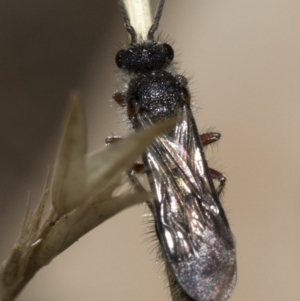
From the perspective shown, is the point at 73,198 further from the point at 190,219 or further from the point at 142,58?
the point at 142,58

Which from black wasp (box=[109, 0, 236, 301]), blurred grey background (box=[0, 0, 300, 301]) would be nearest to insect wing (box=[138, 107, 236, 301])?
black wasp (box=[109, 0, 236, 301])

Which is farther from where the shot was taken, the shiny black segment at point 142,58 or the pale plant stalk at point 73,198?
the shiny black segment at point 142,58

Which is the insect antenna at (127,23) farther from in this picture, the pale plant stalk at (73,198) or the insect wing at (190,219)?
the pale plant stalk at (73,198)

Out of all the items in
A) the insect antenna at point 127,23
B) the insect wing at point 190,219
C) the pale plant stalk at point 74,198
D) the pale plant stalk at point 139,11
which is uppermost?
the insect antenna at point 127,23

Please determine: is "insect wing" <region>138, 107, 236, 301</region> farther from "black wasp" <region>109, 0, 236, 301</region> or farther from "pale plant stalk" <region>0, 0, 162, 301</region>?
"pale plant stalk" <region>0, 0, 162, 301</region>

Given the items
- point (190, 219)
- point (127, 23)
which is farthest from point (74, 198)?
point (127, 23)

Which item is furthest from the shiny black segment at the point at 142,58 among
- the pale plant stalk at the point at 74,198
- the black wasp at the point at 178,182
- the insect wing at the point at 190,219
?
the pale plant stalk at the point at 74,198

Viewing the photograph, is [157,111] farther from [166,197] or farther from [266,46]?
[266,46]
